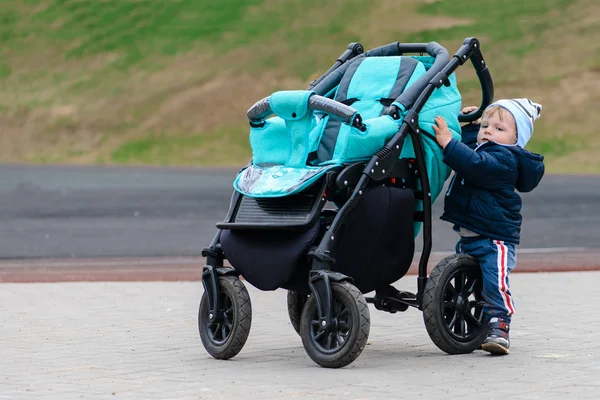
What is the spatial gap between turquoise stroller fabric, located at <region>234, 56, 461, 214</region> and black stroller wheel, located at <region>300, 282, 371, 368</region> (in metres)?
0.62

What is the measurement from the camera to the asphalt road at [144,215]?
14.9 metres

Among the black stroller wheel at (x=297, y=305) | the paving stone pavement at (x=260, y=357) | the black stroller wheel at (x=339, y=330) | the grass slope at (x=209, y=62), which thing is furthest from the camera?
the grass slope at (x=209, y=62)

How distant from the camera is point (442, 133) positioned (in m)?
7.06

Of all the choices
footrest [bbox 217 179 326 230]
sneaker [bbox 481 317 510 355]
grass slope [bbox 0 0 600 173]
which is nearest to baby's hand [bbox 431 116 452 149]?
footrest [bbox 217 179 326 230]

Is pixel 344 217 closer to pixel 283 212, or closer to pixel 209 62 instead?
pixel 283 212

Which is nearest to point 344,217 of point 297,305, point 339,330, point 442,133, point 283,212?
point 283,212

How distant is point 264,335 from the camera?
8.05 m

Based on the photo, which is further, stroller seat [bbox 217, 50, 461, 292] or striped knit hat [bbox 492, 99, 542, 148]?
striped knit hat [bbox 492, 99, 542, 148]

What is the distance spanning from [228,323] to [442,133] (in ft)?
5.25

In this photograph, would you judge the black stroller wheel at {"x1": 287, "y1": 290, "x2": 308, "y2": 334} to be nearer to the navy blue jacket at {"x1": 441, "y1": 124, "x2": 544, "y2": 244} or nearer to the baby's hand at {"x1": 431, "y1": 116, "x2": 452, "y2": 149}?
the navy blue jacket at {"x1": 441, "y1": 124, "x2": 544, "y2": 244}

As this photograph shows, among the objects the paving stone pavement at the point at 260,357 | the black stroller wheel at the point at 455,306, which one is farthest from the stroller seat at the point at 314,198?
the paving stone pavement at the point at 260,357

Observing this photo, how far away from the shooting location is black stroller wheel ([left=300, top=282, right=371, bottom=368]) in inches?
255

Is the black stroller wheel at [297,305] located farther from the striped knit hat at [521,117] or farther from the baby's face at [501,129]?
the striped knit hat at [521,117]

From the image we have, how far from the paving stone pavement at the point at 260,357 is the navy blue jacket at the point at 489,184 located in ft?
2.42
